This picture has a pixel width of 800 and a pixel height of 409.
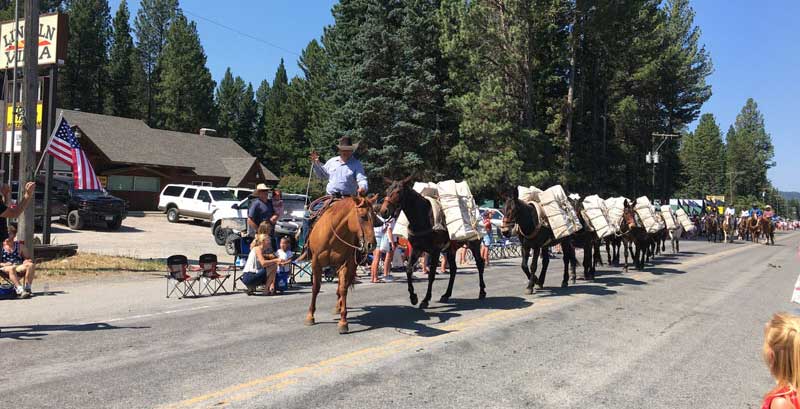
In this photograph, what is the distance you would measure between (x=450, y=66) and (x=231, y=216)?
886 inches

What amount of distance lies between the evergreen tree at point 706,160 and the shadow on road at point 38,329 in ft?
386

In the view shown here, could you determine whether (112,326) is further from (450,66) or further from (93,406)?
(450,66)

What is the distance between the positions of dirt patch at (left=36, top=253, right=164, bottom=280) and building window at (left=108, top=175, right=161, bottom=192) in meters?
24.9

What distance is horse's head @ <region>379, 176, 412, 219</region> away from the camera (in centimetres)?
940

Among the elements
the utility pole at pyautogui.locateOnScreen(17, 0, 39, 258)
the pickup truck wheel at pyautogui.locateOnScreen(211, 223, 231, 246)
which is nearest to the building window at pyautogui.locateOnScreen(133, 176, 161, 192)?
the pickup truck wheel at pyautogui.locateOnScreen(211, 223, 231, 246)

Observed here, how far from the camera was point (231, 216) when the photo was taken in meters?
23.3

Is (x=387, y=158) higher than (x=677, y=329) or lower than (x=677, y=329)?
higher

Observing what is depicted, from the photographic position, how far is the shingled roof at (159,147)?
41.3 meters

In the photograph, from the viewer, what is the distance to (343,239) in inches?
335

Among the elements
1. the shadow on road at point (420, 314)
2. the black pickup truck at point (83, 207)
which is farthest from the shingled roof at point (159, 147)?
the shadow on road at point (420, 314)

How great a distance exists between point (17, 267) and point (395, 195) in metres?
7.60

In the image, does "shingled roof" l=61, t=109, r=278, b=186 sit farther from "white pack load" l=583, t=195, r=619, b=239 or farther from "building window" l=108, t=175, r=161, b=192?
"white pack load" l=583, t=195, r=619, b=239

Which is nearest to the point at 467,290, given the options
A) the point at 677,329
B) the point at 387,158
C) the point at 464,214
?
the point at 464,214

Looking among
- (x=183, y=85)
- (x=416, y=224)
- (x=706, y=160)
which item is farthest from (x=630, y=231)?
(x=706, y=160)
